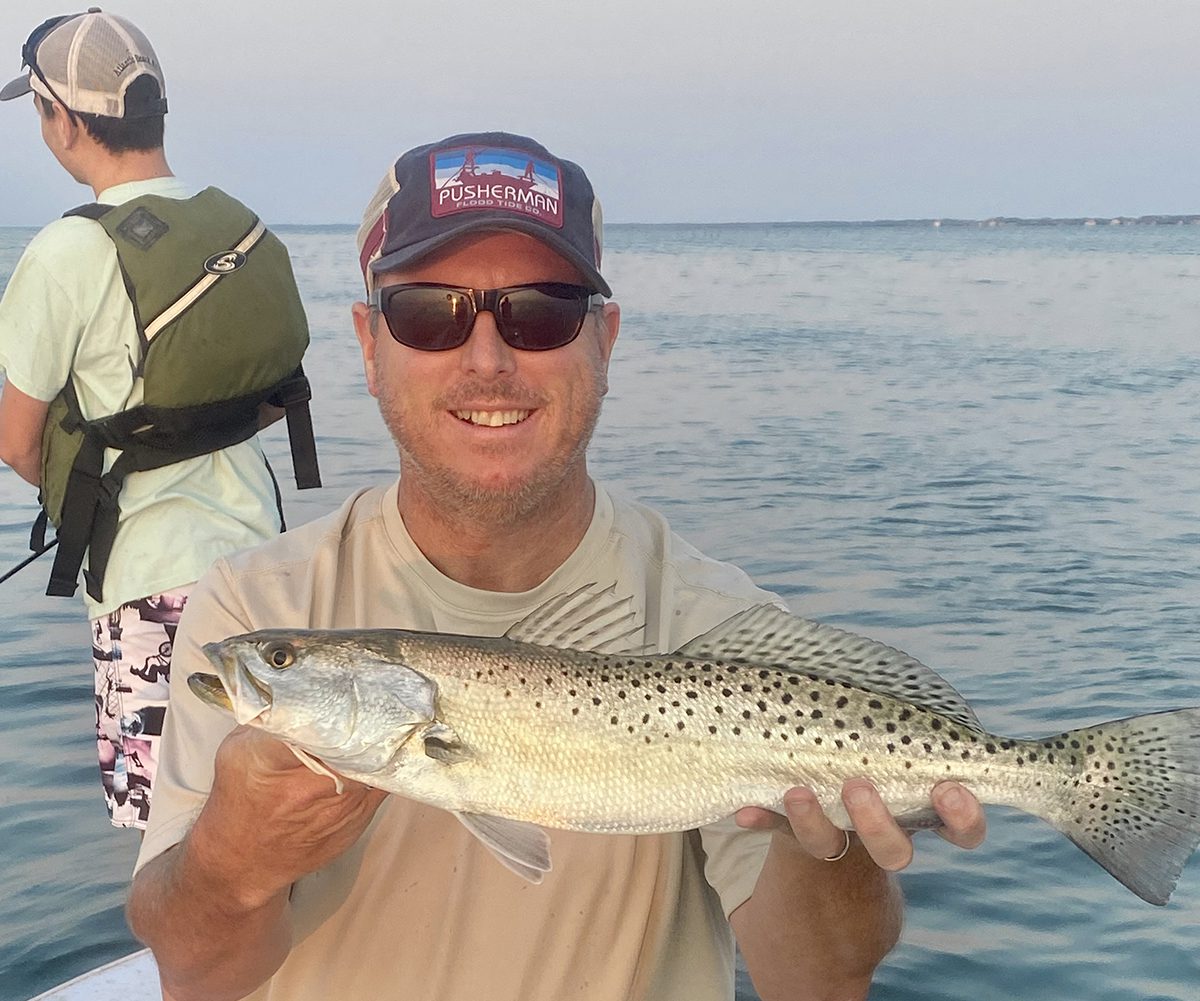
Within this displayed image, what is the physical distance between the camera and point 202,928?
2.93 m

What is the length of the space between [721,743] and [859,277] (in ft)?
165

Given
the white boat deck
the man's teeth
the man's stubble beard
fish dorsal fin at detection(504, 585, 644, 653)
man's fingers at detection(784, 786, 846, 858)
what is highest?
the man's teeth

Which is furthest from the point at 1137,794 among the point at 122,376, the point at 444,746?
the point at 122,376

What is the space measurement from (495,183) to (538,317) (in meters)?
0.39

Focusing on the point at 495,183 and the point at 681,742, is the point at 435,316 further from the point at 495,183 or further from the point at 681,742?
the point at 681,742

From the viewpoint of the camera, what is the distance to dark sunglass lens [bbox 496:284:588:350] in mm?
3449

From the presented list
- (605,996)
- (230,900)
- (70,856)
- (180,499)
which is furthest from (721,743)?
(70,856)

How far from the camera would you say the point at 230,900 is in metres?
2.85

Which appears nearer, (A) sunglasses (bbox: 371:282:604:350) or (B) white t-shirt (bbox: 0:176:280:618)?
(A) sunglasses (bbox: 371:282:604:350)

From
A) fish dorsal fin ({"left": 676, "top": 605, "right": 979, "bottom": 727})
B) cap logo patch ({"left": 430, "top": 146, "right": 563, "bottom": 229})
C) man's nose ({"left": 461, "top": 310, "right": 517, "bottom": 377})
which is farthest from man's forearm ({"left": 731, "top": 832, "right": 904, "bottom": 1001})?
cap logo patch ({"left": 430, "top": 146, "right": 563, "bottom": 229})

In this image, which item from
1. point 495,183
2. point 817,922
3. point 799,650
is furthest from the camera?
point 495,183

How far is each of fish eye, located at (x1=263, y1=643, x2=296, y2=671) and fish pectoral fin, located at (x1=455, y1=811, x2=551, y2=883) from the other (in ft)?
1.55

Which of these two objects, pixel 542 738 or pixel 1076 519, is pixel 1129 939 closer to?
pixel 542 738

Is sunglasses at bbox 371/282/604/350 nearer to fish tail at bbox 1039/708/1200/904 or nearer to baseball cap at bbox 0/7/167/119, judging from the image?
fish tail at bbox 1039/708/1200/904
